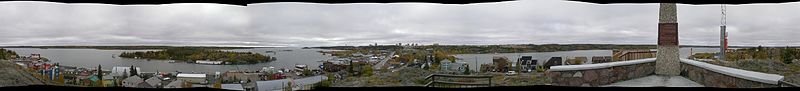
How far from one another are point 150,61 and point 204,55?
152mm

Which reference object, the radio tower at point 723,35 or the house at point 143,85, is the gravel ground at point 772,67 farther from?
the house at point 143,85

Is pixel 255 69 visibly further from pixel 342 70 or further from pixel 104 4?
pixel 104 4

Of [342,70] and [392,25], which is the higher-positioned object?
[392,25]

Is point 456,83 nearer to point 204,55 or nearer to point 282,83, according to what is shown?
point 282,83

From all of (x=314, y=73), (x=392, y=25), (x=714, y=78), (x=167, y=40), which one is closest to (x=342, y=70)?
(x=314, y=73)

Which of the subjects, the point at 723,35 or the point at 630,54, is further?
the point at 630,54

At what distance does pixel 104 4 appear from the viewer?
168 centimetres

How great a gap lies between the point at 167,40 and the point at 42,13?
0.35 meters

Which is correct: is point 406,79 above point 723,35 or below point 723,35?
below

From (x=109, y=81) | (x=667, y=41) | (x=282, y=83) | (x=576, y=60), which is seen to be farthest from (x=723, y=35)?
(x=109, y=81)

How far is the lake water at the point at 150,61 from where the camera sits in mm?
1731

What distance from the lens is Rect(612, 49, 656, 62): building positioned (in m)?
1.81

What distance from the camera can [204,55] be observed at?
1.74m

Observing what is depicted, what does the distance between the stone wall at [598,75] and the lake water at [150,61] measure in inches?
26.1
